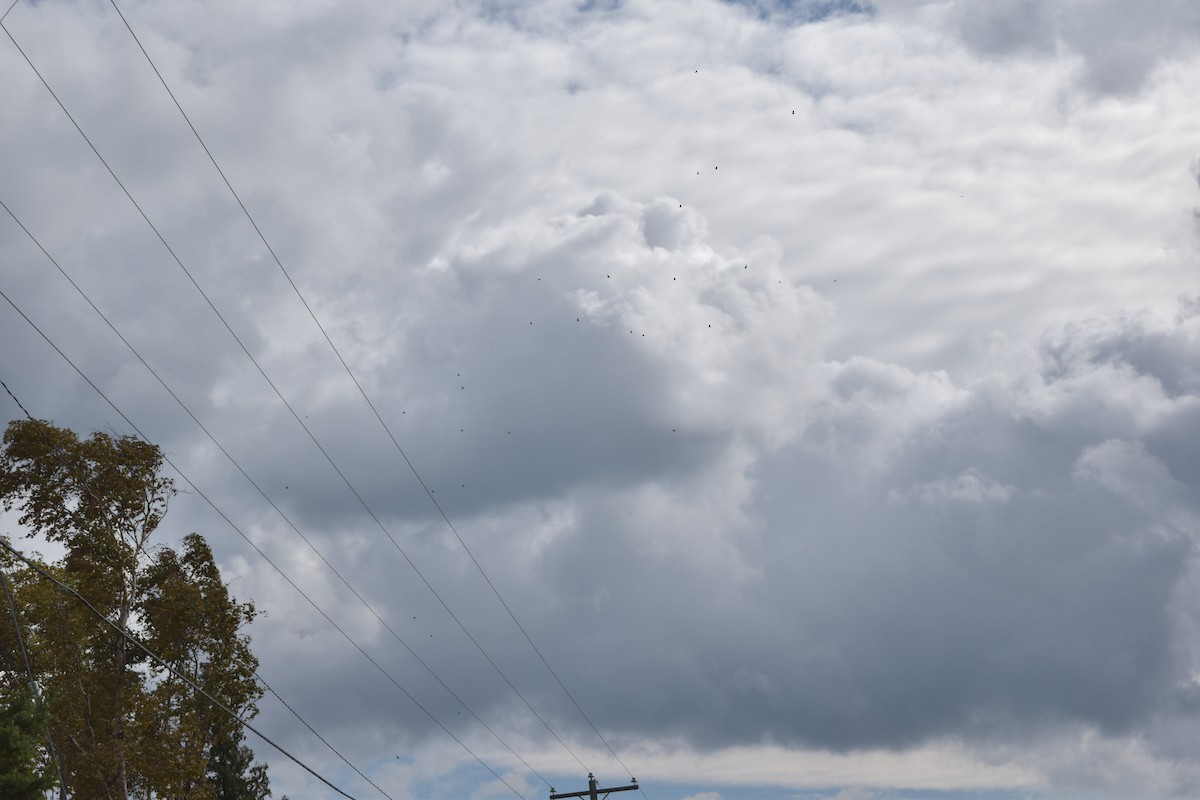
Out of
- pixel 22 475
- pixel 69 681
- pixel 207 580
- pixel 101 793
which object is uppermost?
pixel 22 475

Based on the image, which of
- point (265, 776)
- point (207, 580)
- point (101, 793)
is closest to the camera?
point (101, 793)

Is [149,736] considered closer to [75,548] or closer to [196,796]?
[196,796]

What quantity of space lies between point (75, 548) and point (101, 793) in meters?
7.16

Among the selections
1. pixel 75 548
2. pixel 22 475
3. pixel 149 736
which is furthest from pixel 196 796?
→ pixel 22 475

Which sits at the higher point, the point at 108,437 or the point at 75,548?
the point at 108,437

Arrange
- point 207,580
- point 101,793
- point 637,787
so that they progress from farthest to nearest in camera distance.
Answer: point 637,787
point 207,580
point 101,793

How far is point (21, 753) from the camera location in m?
40.0

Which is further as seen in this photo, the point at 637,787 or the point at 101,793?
the point at 637,787

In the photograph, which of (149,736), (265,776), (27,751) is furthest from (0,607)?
(265,776)

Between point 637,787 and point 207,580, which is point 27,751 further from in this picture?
point 637,787

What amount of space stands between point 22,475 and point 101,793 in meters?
9.62

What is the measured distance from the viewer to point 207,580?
4019 cm

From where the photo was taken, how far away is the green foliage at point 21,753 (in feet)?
130

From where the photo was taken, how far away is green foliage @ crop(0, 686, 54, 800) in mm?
39531
